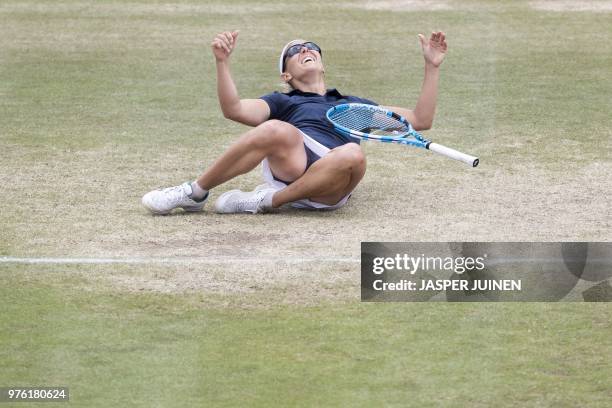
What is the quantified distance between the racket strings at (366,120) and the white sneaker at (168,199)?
1.15 meters

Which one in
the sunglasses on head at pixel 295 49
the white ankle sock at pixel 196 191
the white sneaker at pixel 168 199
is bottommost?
the white sneaker at pixel 168 199

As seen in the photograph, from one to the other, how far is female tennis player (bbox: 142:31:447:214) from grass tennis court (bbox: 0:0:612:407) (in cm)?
15

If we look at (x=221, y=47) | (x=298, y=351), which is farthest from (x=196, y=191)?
(x=298, y=351)

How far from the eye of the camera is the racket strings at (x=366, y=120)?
989 centimetres

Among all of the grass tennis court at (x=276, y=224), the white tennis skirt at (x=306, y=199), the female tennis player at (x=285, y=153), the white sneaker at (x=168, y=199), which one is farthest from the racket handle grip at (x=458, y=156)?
the white sneaker at (x=168, y=199)

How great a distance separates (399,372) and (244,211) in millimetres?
3034

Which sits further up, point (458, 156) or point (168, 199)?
point (458, 156)

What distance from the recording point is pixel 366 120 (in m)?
9.95

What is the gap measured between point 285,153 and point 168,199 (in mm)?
833

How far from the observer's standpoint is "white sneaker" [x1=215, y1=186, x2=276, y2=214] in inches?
380

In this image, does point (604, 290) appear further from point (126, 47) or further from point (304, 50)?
point (126, 47)

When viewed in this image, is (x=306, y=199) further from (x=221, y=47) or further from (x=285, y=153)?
(x=221, y=47)

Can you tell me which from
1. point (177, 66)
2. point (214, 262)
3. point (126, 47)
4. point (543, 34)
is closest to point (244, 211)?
point (214, 262)

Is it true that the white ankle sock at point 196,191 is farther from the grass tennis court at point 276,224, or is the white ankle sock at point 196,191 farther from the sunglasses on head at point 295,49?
the sunglasses on head at point 295,49
